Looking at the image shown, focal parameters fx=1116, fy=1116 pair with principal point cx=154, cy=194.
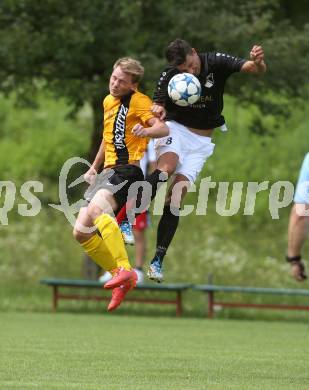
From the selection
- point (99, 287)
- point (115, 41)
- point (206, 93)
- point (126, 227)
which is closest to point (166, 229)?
point (126, 227)

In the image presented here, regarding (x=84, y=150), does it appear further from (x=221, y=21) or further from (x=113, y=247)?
(x=113, y=247)

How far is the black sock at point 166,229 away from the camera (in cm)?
1060

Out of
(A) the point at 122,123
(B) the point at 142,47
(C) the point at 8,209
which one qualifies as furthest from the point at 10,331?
(C) the point at 8,209

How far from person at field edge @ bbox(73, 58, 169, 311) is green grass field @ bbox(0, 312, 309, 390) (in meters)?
0.97

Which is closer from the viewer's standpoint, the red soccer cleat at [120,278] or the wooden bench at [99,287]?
the red soccer cleat at [120,278]

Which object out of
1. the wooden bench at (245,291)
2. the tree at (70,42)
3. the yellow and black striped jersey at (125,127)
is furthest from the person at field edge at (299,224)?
the tree at (70,42)

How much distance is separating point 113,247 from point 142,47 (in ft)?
29.2

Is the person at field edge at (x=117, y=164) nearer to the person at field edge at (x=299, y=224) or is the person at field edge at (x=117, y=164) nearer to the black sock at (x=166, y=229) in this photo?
the black sock at (x=166, y=229)

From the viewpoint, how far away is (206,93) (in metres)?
10.6

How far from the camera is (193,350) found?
446 inches

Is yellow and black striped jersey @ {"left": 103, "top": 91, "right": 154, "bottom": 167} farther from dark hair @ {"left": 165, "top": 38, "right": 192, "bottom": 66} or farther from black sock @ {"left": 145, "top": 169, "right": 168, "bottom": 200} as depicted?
dark hair @ {"left": 165, "top": 38, "right": 192, "bottom": 66}

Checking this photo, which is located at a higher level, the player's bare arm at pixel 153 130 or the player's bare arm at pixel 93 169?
the player's bare arm at pixel 153 130

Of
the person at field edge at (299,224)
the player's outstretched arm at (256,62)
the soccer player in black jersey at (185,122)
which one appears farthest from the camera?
the soccer player in black jersey at (185,122)

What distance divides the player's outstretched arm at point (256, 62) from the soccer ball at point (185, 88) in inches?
18.8
